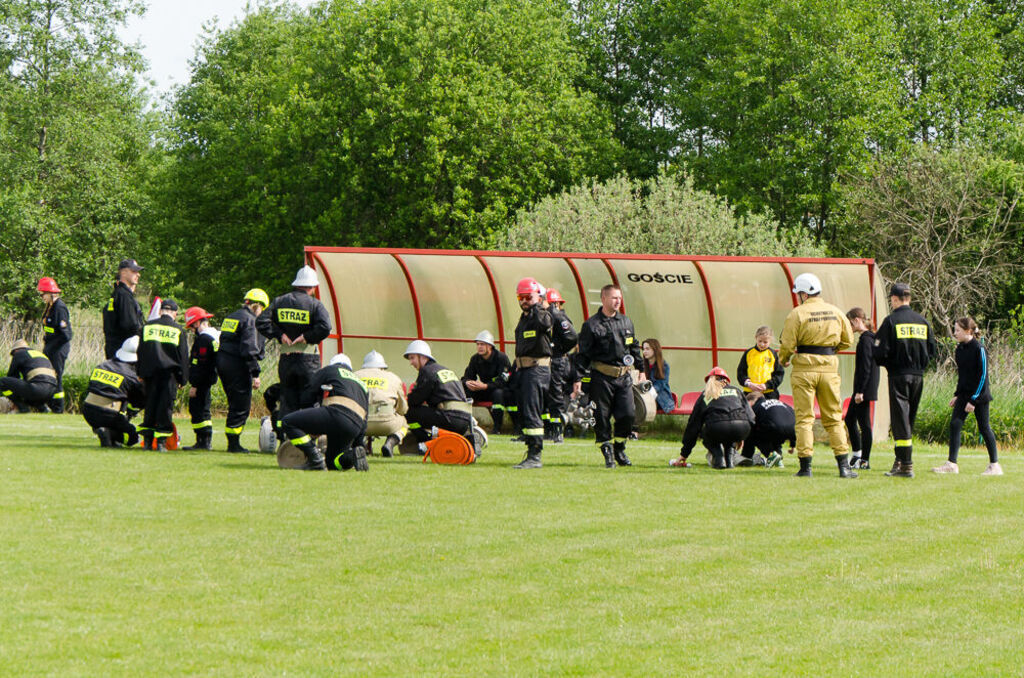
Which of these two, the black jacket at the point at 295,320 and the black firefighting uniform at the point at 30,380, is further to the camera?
the black firefighting uniform at the point at 30,380

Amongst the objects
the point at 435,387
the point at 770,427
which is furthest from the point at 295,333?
the point at 770,427

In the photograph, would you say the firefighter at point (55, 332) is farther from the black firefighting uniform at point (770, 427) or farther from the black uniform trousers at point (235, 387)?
the black firefighting uniform at point (770, 427)

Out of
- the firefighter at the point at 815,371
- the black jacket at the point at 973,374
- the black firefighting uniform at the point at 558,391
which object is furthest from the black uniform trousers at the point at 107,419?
the black jacket at the point at 973,374

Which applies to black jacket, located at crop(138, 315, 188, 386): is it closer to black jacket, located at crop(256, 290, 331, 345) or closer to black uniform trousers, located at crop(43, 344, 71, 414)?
black jacket, located at crop(256, 290, 331, 345)

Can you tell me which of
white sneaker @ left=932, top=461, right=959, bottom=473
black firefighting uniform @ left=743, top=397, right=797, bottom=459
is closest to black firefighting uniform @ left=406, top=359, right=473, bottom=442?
black firefighting uniform @ left=743, top=397, right=797, bottom=459

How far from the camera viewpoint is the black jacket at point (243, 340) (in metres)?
14.3

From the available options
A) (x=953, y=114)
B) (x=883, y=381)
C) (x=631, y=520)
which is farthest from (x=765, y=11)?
(x=631, y=520)

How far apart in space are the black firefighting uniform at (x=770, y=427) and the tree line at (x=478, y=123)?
23.5 metres

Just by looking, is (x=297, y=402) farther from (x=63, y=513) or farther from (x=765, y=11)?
(x=765, y=11)

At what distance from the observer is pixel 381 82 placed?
1697 inches

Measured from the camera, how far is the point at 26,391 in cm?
1981

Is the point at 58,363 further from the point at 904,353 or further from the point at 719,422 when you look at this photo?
the point at 904,353

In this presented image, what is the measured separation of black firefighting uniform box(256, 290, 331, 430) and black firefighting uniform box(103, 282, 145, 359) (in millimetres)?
2673

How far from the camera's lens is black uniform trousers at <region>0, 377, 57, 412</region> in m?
19.8
